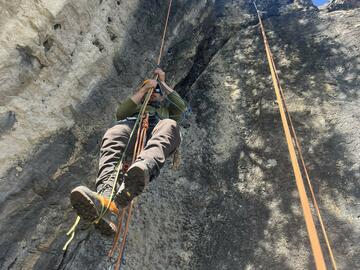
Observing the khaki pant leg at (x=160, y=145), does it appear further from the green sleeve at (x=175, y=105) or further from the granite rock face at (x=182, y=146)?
the granite rock face at (x=182, y=146)

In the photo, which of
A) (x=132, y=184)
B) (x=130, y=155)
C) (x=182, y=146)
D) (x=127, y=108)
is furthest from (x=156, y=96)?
(x=132, y=184)

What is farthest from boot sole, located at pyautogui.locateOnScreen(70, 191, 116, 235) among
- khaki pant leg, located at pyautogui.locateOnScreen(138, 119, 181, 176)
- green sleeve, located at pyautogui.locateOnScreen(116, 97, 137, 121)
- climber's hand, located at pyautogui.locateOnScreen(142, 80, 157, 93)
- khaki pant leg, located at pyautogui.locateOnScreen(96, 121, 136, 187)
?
climber's hand, located at pyautogui.locateOnScreen(142, 80, 157, 93)

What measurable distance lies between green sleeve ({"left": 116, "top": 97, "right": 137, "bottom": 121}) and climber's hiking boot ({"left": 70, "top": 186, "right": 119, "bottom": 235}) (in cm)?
134

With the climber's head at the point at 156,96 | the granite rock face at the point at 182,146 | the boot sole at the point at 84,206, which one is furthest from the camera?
the climber's head at the point at 156,96

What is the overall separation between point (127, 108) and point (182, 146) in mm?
1498

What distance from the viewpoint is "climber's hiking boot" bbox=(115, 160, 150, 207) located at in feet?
10.3

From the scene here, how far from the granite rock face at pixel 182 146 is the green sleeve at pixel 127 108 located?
0.72m

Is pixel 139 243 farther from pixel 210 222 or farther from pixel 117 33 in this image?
pixel 117 33

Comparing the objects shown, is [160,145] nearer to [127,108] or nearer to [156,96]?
[127,108]

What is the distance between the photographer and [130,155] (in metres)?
4.18

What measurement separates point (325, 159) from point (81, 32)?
10.9ft

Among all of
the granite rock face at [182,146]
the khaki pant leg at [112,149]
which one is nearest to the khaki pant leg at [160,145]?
the khaki pant leg at [112,149]

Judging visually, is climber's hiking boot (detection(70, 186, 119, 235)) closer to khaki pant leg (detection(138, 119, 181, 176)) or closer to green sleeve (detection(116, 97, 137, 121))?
khaki pant leg (detection(138, 119, 181, 176))

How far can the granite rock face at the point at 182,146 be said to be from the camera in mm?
4148
